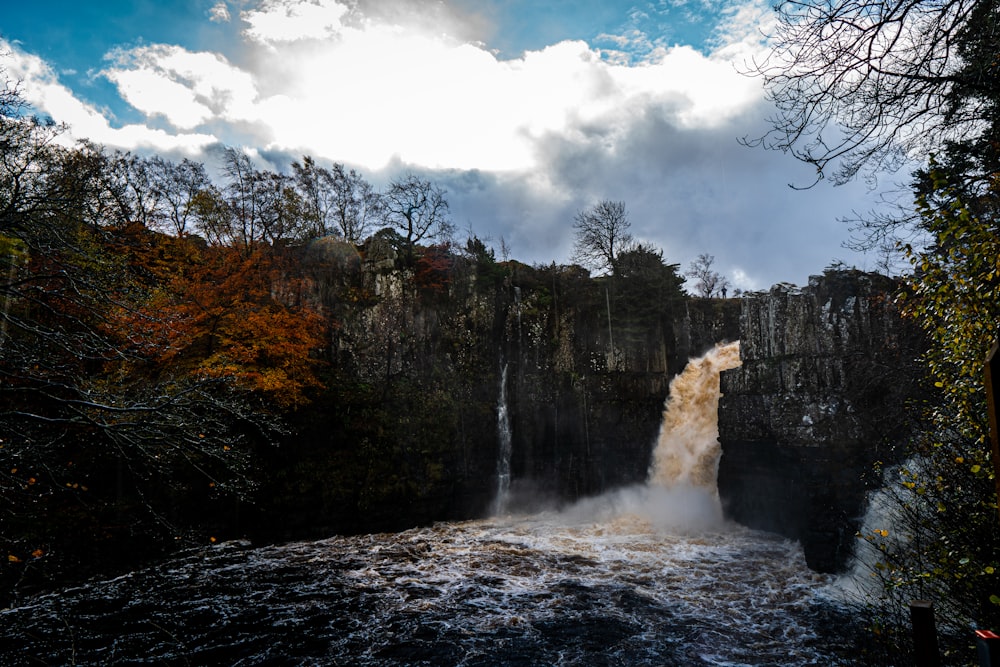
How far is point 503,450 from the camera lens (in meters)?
20.7

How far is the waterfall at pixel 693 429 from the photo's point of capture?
19.2 m

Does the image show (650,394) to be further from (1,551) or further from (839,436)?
(1,551)

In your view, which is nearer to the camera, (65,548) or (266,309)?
(65,548)

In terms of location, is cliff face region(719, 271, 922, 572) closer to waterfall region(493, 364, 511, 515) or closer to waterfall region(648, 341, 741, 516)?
waterfall region(648, 341, 741, 516)

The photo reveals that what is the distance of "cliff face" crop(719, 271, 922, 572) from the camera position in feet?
41.6

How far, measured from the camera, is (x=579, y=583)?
1168 cm

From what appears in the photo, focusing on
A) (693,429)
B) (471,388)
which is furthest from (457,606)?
(693,429)

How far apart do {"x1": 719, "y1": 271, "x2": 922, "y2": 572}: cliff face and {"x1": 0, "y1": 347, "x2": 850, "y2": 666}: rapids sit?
1433 millimetres

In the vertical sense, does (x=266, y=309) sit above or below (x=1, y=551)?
above

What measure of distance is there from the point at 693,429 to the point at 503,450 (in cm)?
837

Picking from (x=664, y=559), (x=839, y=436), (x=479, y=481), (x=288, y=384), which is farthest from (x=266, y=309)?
(x=839, y=436)

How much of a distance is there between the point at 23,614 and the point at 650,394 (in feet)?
71.5

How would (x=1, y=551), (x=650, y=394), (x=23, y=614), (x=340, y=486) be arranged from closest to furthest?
(x=23, y=614) < (x=1, y=551) < (x=340, y=486) < (x=650, y=394)

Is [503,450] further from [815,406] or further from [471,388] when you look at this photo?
[815,406]
